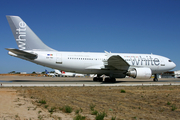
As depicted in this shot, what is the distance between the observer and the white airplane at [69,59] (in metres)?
19.3

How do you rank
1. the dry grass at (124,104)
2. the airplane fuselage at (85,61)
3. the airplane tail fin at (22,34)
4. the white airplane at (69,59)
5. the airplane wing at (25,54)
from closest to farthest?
the dry grass at (124,104), the airplane wing at (25,54), the white airplane at (69,59), the airplane tail fin at (22,34), the airplane fuselage at (85,61)

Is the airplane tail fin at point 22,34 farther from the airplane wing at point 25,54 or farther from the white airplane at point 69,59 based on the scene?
the airplane wing at point 25,54

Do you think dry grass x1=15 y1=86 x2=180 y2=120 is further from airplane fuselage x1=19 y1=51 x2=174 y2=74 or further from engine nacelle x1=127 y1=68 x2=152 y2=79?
airplane fuselage x1=19 y1=51 x2=174 y2=74

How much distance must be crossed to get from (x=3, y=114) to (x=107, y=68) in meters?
16.6

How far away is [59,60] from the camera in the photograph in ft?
66.2

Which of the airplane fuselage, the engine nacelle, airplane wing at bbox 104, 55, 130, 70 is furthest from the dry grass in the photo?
the airplane fuselage

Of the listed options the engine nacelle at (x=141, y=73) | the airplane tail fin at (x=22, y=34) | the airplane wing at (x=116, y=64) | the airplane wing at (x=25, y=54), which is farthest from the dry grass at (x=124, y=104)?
the airplane tail fin at (x=22, y=34)

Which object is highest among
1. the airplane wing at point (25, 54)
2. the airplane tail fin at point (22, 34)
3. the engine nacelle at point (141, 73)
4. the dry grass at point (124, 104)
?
the airplane tail fin at point (22, 34)

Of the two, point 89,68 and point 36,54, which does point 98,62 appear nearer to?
point 89,68

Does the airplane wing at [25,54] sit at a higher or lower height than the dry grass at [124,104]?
higher

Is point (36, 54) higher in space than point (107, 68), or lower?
higher

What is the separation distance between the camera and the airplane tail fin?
19516 millimetres

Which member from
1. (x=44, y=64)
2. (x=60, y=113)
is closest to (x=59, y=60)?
(x=44, y=64)

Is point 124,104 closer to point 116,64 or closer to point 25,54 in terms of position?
point 116,64
